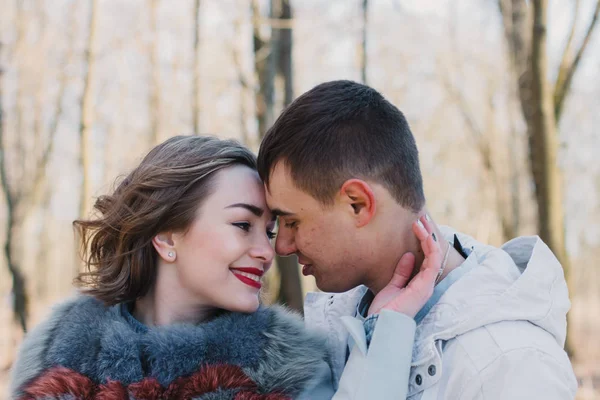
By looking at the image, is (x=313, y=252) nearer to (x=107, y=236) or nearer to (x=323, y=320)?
(x=323, y=320)

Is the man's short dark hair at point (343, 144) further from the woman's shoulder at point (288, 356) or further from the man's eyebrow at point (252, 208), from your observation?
the woman's shoulder at point (288, 356)

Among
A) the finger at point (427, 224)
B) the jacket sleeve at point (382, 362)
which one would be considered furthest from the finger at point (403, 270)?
the jacket sleeve at point (382, 362)

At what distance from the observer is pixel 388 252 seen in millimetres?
2453

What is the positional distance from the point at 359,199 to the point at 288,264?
4192 millimetres

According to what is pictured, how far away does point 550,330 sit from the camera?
2.17 m

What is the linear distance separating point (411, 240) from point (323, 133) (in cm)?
53

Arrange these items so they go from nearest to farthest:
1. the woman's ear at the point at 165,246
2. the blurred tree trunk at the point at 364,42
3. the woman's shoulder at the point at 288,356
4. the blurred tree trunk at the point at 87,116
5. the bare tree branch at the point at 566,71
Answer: the woman's shoulder at the point at 288,356
the woman's ear at the point at 165,246
the bare tree branch at the point at 566,71
the blurred tree trunk at the point at 364,42
the blurred tree trunk at the point at 87,116

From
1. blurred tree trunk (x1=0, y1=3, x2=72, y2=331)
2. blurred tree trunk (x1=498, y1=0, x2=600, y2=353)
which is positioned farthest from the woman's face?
blurred tree trunk (x1=0, y1=3, x2=72, y2=331)

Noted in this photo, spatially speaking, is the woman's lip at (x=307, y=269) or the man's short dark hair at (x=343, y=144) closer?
the man's short dark hair at (x=343, y=144)

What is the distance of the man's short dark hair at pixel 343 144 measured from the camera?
2430 mm

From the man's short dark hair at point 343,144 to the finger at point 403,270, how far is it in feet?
0.62

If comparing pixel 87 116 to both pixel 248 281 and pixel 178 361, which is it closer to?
pixel 248 281

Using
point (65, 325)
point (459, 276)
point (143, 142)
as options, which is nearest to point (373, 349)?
point (459, 276)

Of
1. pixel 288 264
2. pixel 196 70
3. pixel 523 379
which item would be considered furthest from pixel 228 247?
pixel 196 70
